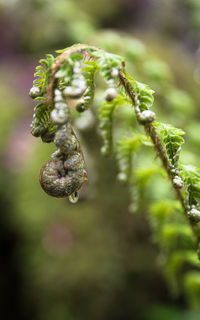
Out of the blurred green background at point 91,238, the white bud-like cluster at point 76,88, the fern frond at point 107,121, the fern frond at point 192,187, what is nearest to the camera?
the white bud-like cluster at point 76,88

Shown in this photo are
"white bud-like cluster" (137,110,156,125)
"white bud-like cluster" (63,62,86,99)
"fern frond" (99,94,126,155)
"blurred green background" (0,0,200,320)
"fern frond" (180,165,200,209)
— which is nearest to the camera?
"white bud-like cluster" (63,62,86,99)

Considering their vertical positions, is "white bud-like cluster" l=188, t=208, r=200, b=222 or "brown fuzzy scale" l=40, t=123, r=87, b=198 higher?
"brown fuzzy scale" l=40, t=123, r=87, b=198

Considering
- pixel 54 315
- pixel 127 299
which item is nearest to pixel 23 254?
pixel 54 315

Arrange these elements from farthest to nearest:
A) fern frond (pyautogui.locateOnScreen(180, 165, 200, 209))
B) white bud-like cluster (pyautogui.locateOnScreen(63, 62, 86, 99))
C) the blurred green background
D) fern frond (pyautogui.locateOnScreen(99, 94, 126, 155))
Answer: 1. the blurred green background
2. fern frond (pyautogui.locateOnScreen(99, 94, 126, 155))
3. fern frond (pyautogui.locateOnScreen(180, 165, 200, 209))
4. white bud-like cluster (pyautogui.locateOnScreen(63, 62, 86, 99))

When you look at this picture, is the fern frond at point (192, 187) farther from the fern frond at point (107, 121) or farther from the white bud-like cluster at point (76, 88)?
the white bud-like cluster at point (76, 88)

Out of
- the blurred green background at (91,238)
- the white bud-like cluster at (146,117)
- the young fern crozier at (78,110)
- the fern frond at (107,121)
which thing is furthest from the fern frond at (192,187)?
the blurred green background at (91,238)

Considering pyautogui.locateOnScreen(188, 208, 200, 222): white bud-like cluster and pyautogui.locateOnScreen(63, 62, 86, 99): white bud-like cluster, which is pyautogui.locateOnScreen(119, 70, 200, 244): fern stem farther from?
pyautogui.locateOnScreen(63, 62, 86, 99): white bud-like cluster

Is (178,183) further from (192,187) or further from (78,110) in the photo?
(78,110)

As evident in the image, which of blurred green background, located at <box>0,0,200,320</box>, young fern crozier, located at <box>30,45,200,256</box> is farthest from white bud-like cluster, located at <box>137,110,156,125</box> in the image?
blurred green background, located at <box>0,0,200,320</box>

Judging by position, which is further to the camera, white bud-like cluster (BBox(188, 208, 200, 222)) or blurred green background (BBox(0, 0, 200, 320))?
blurred green background (BBox(0, 0, 200, 320))
